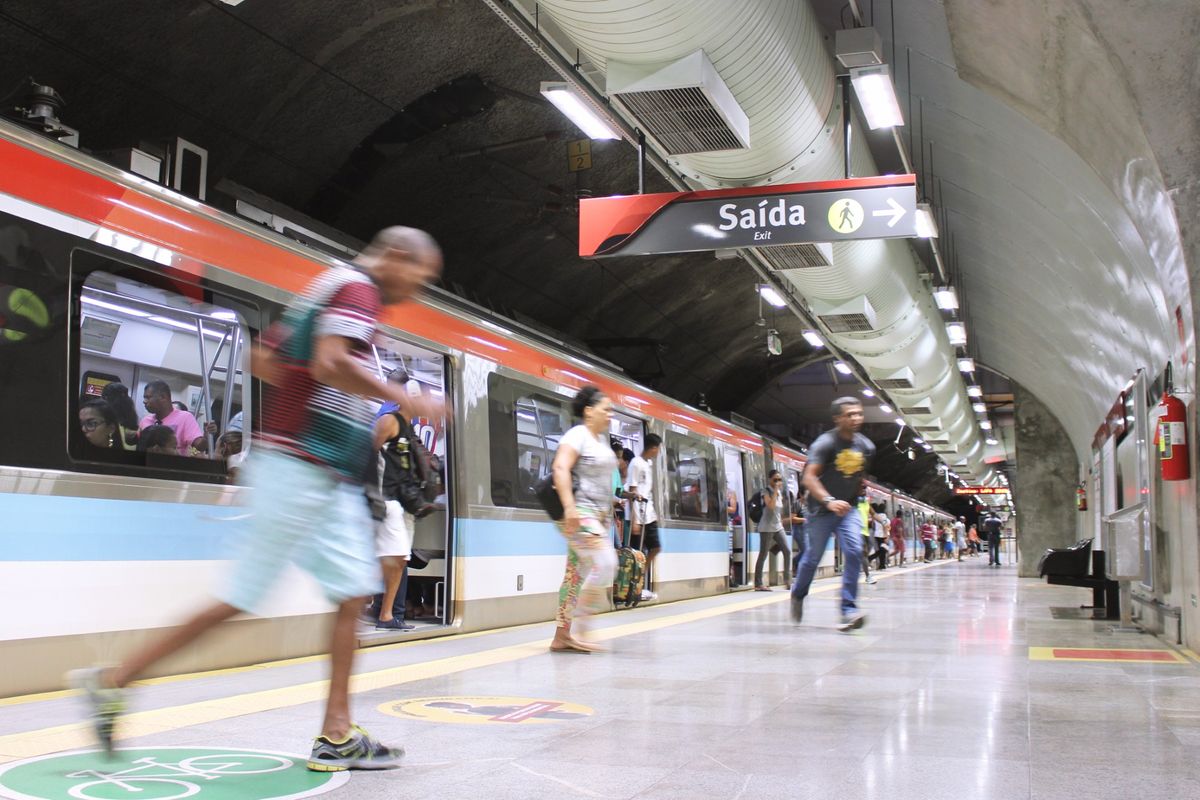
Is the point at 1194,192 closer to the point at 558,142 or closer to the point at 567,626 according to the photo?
the point at 567,626

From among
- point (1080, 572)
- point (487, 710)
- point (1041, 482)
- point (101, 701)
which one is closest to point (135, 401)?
point (487, 710)

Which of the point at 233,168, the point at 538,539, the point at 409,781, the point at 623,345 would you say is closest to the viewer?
the point at 409,781

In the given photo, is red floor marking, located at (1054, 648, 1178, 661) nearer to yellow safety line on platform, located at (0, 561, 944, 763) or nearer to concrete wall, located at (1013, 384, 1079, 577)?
yellow safety line on platform, located at (0, 561, 944, 763)

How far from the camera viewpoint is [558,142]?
1485 cm

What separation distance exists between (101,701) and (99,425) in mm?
A: 2170

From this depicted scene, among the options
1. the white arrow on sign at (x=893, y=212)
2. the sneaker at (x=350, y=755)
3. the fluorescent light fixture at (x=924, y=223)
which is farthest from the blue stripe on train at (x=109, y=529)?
the fluorescent light fixture at (x=924, y=223)

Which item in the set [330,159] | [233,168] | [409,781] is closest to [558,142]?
[330,159]

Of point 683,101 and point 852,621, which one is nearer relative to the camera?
point 683,101

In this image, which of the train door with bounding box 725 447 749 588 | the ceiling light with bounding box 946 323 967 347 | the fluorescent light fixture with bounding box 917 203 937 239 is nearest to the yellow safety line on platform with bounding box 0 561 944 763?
the fluorescent light fixture with bounding box 917 203 937 239

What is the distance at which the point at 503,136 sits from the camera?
14.4m

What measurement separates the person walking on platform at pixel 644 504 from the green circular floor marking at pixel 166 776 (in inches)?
290

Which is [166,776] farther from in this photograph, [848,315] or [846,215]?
[848,315]

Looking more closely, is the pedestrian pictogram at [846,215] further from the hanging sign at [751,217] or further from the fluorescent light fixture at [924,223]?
the fluorescent light fixture at [924,223]

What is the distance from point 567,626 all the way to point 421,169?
920 centimetres
